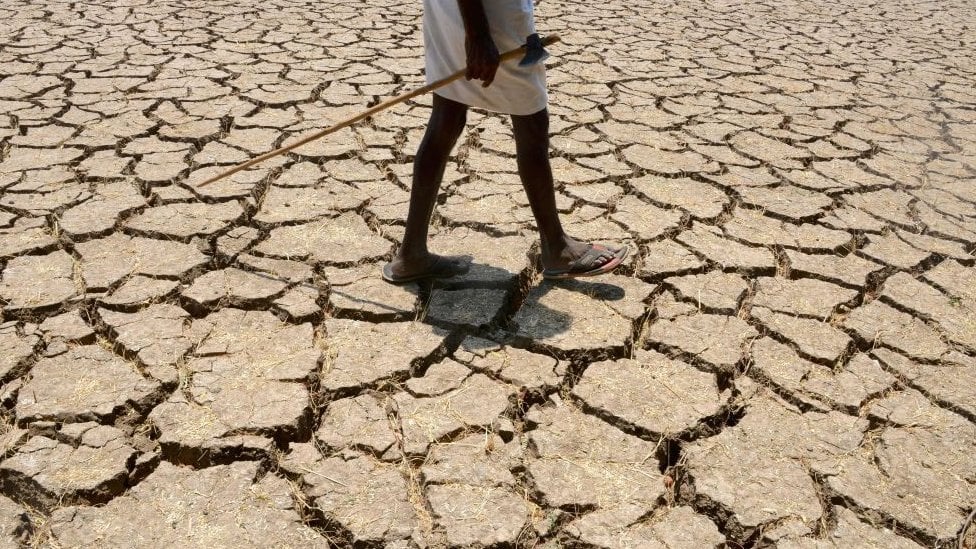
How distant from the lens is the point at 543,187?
218 cm

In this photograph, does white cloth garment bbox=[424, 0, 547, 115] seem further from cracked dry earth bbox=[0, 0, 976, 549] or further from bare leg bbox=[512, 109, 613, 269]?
cracked dry earth bbox=[0, 0, 976, 549]

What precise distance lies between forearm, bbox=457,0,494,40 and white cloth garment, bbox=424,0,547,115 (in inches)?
2.4

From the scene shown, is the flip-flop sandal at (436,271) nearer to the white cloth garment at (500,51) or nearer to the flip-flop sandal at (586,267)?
the flip-flop sandal at (586,267)

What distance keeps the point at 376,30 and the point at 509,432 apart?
3.92m

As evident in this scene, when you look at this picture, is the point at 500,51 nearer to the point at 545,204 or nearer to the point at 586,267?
the point at 545,204

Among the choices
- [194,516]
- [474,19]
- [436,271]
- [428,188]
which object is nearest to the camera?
[194,516]

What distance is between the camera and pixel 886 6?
23.1 feet

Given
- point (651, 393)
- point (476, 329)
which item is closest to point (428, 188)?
point (476, 329)

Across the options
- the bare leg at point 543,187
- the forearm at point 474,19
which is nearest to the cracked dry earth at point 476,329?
the bare leg at point 543,187

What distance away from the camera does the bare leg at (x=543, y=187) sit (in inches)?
82.9

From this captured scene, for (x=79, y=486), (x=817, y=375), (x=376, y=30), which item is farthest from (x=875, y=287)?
(x=376, y=30)

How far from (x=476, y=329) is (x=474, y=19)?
2.58 feet

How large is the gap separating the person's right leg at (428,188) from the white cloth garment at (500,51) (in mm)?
60

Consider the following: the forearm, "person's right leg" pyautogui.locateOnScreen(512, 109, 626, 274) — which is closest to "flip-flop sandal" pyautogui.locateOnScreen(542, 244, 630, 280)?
"person's right leg" pyautogui.locateOnScreen(512, 109, 626, 274)
